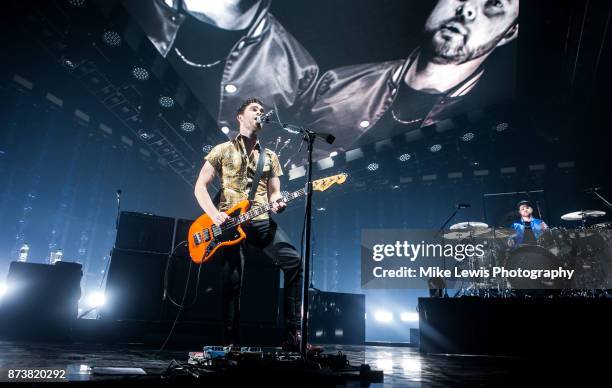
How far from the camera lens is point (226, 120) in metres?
9.01

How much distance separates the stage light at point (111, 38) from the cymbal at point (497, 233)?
26.0 ft

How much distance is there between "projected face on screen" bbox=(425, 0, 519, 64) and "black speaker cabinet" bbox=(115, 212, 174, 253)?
5792 mm

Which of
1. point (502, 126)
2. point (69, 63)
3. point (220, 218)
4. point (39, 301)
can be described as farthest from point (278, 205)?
point (502, 126)

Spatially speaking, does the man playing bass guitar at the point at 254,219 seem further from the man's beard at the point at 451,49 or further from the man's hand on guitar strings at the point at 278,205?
the man's beard at the point at 451,49

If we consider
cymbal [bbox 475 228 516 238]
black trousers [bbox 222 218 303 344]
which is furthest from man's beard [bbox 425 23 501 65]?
black trousers [bbox 222 218 303 344]

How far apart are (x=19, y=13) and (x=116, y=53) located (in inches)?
60.0

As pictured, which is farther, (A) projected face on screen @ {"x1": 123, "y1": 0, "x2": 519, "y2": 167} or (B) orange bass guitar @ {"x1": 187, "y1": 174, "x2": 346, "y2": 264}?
(A) projected face on screen @ {"x1": 123, "y1": 0, "x2": 519, "y2": 167}

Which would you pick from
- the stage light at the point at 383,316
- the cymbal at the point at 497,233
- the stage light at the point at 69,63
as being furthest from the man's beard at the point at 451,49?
the stage light at the point at 383,316

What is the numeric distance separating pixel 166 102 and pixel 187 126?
3.29ft

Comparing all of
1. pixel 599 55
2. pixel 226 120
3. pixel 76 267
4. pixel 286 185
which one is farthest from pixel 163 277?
pixel 599 55

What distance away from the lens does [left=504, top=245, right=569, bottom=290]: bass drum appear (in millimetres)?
6750

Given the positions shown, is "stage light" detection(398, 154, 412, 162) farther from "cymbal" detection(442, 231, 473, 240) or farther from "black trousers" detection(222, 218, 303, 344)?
"black trousers" detection(222, 218, 303, 344)

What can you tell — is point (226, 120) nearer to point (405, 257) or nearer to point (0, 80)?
point (0, 80)

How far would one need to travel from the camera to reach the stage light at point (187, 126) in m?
9.13
